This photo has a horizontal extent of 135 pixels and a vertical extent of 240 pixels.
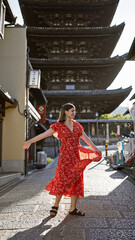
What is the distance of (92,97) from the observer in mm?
26141

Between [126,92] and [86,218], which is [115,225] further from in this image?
[126,92]

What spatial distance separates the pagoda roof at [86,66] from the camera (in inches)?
961

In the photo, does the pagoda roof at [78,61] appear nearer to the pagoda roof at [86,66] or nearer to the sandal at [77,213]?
the pagoda roof at [86,66]

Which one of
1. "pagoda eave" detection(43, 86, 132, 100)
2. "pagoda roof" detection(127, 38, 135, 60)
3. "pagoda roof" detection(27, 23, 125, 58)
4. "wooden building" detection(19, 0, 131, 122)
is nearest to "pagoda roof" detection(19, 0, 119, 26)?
"wooden building" detection(19, 0, 131, 122)

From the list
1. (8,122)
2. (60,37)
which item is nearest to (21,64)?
(8,122)

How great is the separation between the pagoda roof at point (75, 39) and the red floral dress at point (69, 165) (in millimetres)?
21937

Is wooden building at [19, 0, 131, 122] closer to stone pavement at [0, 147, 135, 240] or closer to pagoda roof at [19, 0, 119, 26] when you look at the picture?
pagoda roof at [19, 0, 119, 26]

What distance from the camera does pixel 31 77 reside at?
9820mm

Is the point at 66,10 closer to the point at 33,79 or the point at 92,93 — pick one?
the point at 92,93

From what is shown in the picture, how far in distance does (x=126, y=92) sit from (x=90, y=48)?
21.1 feet

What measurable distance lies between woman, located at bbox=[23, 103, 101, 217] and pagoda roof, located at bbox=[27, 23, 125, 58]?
21833mm

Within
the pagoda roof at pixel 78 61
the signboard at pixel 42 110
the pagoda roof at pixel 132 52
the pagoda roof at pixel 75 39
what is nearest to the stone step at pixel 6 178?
the pagoda roof at pixel 132 52

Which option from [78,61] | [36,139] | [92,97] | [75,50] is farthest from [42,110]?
[75,50]

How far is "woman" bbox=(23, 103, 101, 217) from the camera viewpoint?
3.26 metres
